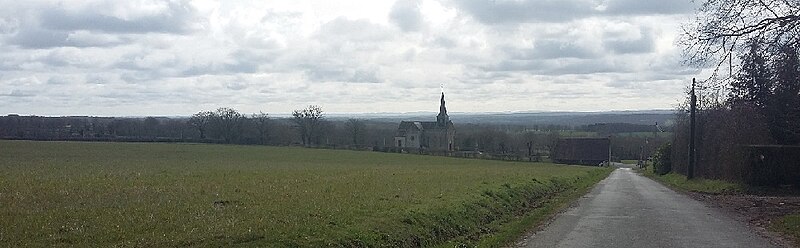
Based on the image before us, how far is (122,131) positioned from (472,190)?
9251 centimetres

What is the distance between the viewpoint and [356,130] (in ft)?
424

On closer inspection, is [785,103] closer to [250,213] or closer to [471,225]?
[471,225]

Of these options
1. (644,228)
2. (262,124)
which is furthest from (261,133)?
(644,228)

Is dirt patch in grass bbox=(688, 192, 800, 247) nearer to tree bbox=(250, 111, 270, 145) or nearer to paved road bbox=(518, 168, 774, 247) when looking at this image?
paved road bbox=(518, 168, 774, 247)

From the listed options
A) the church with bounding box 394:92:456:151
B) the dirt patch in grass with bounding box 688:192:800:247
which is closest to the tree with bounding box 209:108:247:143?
the church with bounding box 394:92:456:151

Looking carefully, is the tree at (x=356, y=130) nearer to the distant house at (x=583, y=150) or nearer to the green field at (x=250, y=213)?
the distant house at (x=583, y=150)

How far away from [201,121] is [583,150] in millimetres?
56177

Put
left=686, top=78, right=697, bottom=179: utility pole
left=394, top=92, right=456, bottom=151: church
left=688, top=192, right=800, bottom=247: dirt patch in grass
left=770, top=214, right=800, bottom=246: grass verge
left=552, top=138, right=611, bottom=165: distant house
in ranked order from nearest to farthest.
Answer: left=770, top=214, right=800, bottom=246: grass verge, left=688, top=192, right=800, bottom=247: dirt patch in grass, left=686, top=78, right=697, bottom=179: utility pole, left=552, top=138, right=611, bottom=165: distant house, left=394, top=92, right=456, bottom=151: church

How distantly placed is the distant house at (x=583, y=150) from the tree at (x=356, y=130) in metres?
34.7

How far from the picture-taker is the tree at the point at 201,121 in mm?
115750

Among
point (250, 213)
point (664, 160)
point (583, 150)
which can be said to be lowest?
point (583, 150)

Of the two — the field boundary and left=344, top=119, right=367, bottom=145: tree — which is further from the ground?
left=344, top=119, right=367, bottom=145: tree

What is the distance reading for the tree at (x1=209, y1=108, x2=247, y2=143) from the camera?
114812 mm

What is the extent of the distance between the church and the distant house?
1451 inches
